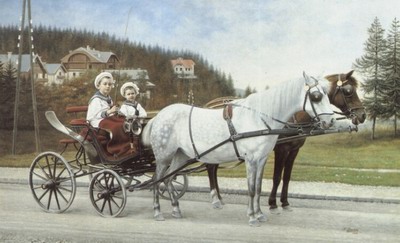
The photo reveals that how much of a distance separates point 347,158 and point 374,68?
0.94m

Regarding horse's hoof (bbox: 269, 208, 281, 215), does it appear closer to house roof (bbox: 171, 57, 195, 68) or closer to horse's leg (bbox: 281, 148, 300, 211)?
horse's leg (bbox: 281, 148, 300, 211)

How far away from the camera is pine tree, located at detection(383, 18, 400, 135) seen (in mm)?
5133

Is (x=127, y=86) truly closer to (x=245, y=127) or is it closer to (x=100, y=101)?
(x=100, y=101)

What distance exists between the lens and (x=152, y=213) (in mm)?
5340

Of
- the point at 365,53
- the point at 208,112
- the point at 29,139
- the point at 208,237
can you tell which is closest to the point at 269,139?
the point at 208,112

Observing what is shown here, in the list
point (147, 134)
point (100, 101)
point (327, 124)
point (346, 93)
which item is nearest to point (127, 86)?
point (100, 101)

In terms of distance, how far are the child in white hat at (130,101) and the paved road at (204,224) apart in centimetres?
96

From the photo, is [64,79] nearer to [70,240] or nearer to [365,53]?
[70,240]

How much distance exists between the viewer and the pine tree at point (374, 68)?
5090mm

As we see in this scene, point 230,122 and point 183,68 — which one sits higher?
point 183,68

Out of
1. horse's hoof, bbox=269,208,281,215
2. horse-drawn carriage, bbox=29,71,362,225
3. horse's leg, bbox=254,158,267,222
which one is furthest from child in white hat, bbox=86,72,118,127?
horse's hoof, bbox=269,208,281,215

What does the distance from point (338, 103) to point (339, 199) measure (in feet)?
4.59

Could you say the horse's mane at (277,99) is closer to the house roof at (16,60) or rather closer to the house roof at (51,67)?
the house roof at (51,67)

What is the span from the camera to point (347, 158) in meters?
5.51
